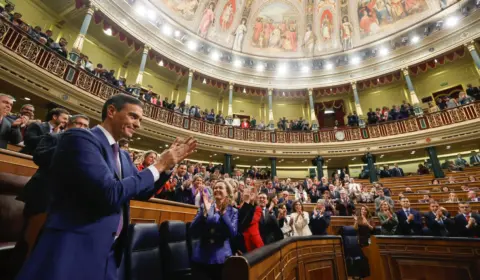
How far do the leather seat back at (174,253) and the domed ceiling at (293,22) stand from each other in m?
13.4

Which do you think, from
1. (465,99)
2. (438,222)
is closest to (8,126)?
(438,222)

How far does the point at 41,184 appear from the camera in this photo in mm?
1533

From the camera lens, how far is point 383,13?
1405 centimetres

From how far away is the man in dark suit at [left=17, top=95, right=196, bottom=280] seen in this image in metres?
0.82

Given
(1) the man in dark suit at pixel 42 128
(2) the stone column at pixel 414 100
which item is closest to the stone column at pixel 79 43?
(1) the man in dark suit at pixel 42 128

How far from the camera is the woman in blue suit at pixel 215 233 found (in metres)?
2.08

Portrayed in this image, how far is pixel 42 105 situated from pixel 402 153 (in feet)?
51.2

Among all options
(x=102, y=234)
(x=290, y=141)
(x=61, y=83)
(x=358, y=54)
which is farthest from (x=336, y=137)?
(x=102, y=234)

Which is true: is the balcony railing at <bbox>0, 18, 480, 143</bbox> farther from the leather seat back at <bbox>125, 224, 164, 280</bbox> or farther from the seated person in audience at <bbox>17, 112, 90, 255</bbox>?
the leather seat back at <bbox>125, 224, 164, 280</bbox>

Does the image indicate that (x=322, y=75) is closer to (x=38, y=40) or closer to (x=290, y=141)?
(x=290, y=141)

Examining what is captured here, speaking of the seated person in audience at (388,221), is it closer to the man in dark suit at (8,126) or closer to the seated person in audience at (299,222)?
the seated person in audience at (299,222)

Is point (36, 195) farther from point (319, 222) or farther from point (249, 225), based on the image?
point (319, 222)

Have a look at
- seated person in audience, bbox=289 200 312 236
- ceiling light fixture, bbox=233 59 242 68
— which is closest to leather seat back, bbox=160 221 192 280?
seated person in audience, bbox=289 200 312 236

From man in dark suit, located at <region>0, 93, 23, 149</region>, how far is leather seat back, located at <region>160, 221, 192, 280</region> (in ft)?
7.69
